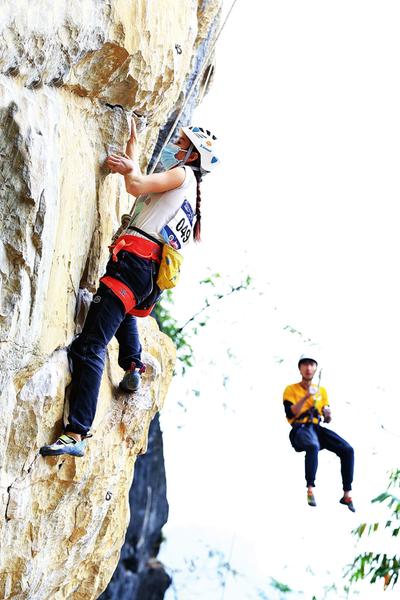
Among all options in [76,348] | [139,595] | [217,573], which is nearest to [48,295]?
[76,348]

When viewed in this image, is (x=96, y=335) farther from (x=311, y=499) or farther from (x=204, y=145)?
(x=311, y=499)

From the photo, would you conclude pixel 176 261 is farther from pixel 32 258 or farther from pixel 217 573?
pixel 217 573

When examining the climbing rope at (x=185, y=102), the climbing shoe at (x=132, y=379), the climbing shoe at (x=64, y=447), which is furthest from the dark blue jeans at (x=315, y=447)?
the climbing shoe at (x=64, y=447)

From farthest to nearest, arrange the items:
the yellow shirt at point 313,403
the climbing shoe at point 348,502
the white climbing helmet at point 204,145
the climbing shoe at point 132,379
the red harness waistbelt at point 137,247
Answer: the yellow shirt at point 313,403, the climbing shoe at point 348,502, the climbing shoe at point 132,379, the white climbing helmet at point 204,145, the red harness waistbelt at point 137,247

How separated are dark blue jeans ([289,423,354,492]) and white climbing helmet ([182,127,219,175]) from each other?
8.74 feet

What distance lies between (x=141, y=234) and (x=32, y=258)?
69cm

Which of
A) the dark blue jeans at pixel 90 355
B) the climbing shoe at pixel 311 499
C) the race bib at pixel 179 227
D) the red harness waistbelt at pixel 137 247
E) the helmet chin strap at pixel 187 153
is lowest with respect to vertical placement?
the climbing shoe at pixel 311 499

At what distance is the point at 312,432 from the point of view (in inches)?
257

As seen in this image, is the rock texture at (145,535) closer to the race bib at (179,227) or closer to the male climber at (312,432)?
the male climber at (312,432)

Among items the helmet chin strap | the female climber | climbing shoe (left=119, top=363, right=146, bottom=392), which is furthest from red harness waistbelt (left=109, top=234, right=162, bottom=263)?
climbing shoe (left=119, top=363, right=146, bottom=392)

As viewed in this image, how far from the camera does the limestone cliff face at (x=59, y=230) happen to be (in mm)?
3695

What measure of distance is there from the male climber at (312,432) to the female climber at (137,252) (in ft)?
7.53

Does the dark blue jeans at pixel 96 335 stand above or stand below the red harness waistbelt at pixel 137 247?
below

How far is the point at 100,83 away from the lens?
451 cm
